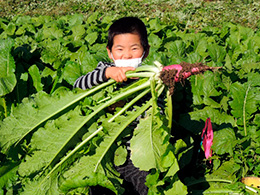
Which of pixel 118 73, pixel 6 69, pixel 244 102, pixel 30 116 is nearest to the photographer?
pixel 118 73

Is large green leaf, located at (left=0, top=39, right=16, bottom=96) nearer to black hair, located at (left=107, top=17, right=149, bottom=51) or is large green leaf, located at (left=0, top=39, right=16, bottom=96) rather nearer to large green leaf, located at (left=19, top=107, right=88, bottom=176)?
large green leaf, located at (left=19, top=107, right=88, bottom=176)

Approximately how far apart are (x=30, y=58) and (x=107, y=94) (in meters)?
1.90


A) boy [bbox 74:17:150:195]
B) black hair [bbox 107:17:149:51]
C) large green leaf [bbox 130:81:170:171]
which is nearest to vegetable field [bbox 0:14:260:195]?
large green leaf [bbox 130:81:170:171]

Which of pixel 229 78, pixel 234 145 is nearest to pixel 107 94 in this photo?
pixel 234 145

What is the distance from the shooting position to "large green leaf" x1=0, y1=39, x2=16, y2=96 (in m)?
3.11

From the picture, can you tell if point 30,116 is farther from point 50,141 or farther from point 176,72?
point 176,72

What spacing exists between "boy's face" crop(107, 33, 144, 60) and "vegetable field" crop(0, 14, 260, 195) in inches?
6.4

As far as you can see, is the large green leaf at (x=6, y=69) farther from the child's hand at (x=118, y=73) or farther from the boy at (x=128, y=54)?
the child's hand at (x=118, y=73)

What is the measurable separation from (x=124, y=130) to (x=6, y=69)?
1.57m

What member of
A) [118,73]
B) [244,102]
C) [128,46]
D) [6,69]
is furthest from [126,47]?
[6,69]

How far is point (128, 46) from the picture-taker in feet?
8.24

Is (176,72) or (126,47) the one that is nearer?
(176,72)

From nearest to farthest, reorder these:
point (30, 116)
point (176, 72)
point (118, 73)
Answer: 1. point (176, 72)
2. point (118, 73)
3. point (30, 116)

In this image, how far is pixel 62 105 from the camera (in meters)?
2.45
